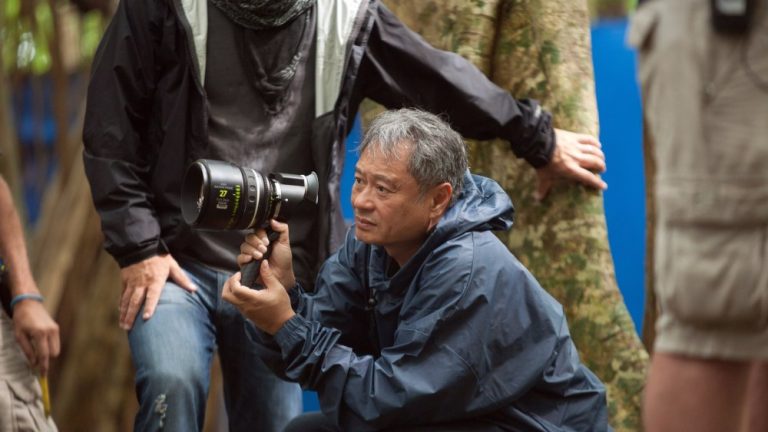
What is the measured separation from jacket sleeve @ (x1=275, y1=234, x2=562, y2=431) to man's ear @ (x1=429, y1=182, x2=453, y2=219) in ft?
0.54

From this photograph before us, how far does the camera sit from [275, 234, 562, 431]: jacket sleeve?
310 centimetres

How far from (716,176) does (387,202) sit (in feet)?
4.36

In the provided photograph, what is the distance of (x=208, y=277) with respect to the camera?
11.7ft

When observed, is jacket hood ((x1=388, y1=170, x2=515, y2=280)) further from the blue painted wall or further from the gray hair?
the blue painted wall

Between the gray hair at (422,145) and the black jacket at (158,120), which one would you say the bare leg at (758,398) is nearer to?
the gray hair at (422,145)

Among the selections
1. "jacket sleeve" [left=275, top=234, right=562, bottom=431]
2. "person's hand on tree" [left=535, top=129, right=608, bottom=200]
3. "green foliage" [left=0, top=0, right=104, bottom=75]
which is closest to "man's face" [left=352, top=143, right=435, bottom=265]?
"jacket sleeve" [left=275, top=234, right=562, bottom=431]

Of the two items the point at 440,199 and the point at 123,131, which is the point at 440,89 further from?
the point at 123,131

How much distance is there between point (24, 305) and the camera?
391cm

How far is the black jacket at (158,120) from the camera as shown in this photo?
3529mm

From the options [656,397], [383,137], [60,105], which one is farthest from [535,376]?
[60,105]

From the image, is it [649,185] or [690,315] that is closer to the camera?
[690,315]

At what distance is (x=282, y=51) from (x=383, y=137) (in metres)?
0.57

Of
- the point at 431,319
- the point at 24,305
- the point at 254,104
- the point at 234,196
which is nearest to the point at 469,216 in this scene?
the point at 431,319

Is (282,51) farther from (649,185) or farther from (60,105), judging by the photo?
(60,105)
